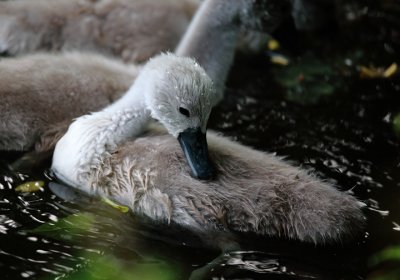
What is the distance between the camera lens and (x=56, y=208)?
4098 millimetres

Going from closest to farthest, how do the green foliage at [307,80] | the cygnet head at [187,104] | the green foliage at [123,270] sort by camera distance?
1. the green foliage at [123,270]
2. the cygnet head at [187,104]
3. the green foliage at [307,80]

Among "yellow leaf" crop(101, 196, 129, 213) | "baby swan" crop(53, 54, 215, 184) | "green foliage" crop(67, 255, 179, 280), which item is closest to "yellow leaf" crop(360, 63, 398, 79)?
"baby swan" crop(53, 54, 215, 184)

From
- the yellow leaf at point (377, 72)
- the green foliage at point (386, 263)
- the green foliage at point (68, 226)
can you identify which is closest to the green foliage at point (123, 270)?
the green foliage at point (68, 226)

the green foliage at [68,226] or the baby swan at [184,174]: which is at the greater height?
the baby swan at [184,174]

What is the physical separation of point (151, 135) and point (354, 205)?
131cm

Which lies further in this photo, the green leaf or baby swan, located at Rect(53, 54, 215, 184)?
baby swan, located at Rect(53, 54, 215, 184)

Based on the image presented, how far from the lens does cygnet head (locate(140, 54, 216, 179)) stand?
400cm

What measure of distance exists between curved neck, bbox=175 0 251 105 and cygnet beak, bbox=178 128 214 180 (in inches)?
47.0

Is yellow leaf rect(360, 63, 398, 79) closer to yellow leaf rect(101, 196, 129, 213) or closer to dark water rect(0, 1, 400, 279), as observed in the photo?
dark water rect(0, 1, 400, 279)

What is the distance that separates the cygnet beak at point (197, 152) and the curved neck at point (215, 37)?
1194 millimetres

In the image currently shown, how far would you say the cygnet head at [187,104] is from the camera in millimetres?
3998

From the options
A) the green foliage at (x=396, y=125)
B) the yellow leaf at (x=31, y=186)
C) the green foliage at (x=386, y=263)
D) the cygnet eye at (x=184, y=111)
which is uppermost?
the green foliage at (x=396, y=125)

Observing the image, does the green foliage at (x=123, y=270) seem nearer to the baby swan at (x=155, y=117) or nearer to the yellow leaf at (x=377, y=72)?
the baby swan at (x=155, y=117)

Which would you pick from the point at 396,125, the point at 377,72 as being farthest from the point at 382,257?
the point at 377,72
